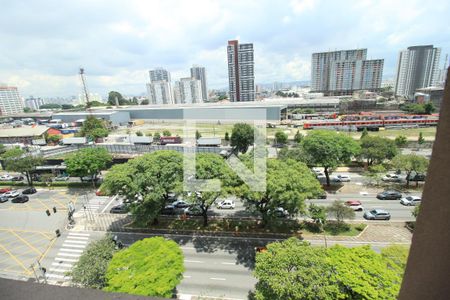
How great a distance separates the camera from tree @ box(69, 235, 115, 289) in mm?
9727

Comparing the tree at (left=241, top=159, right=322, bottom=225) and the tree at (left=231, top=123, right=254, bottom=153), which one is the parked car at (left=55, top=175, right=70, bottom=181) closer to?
the tree at (left=231, top=123, right=254, bottom=153)

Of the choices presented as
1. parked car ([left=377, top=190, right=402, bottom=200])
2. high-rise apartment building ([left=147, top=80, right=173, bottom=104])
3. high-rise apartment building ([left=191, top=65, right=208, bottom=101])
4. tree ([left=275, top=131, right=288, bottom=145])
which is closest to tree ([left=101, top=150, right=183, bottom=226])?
parked car ([left=377, top=190, right=402, bottom=200])

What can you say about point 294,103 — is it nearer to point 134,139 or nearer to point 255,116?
point 255,116

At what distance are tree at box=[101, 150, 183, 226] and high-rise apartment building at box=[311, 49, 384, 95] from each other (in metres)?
87.8

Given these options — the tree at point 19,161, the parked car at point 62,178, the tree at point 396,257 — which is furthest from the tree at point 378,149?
the tree at point 19,161

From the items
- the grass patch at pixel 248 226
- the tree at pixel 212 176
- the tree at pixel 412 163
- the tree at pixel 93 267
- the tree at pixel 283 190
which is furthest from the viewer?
the tree at pixel 412 163

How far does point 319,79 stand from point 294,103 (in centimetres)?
4020

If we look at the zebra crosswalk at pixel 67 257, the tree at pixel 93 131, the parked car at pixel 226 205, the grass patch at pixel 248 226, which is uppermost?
the tree at pixel 93 131

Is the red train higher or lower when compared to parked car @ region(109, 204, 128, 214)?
higher

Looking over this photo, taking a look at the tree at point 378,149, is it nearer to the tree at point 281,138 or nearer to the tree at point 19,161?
the tree at point 281,138

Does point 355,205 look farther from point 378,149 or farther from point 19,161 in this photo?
point 19,161

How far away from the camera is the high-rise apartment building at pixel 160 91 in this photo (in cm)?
10350

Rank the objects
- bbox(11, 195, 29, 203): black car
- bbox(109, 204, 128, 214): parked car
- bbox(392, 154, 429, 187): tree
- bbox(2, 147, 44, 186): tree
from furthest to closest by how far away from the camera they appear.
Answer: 1. bbox(2, 147, 44, 186): tree
2. bbox(11, 195, 29, 203): black car
3. bbox(109, 204, 128, 214): parked car
4. bbox(392, 154, 429, 187): tree

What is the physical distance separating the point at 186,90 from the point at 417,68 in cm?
8863
